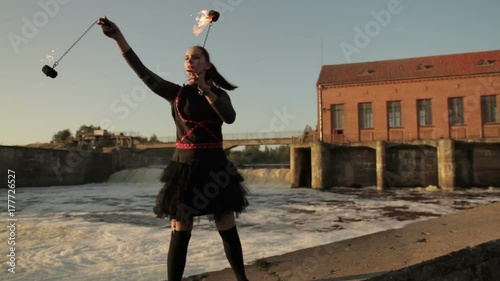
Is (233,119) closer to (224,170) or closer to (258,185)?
(224,170)

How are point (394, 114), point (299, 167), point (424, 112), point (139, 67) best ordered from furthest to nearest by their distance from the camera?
1. point (394, 114)
2. point (424, 112)
3. point (299, 167)
4. point (139, 67)

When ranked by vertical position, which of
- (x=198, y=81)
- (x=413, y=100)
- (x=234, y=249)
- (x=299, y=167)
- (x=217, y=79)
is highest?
(x=413, y=100)

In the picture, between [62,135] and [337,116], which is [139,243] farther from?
[62,135]

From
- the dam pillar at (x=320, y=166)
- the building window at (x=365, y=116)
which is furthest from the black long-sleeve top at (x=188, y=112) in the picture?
the building window at (x=365, y=116)

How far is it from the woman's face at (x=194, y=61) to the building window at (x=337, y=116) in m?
30.5

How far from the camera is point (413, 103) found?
3006 centimetres

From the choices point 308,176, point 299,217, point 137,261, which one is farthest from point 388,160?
point 137,261

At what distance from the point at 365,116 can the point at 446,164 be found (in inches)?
330

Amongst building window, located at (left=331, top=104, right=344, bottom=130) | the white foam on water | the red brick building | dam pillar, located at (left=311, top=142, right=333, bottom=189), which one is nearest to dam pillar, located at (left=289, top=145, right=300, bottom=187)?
dam pillar, located at (left=311, top=142, right=333, bottom=189)

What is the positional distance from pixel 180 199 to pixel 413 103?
3108 centimetres

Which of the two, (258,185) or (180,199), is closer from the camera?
(180,199)

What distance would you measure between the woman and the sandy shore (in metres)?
0.98

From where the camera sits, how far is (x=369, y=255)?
3898 millimetres

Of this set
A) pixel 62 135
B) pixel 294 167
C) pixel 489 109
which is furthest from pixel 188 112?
pixel 62 135
